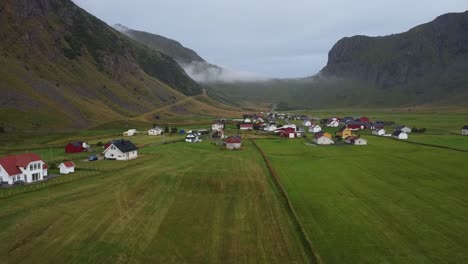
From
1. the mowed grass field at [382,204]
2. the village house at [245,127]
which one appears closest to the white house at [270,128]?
the village house at [245,127]

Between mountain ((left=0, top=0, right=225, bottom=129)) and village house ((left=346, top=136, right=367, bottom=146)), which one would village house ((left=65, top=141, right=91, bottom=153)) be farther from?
village house ((left=346, top=136, right=367, bottom=146))

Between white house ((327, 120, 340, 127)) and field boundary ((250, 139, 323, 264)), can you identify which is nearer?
field boundary ((250, 139, 323, 264))

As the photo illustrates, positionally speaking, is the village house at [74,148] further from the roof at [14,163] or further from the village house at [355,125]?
the village house at [355,125]

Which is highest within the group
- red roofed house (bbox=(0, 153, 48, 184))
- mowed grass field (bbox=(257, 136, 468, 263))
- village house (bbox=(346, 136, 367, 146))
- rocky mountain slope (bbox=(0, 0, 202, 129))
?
rocky mountain slope (bbox=(0, 0, 202, 129))

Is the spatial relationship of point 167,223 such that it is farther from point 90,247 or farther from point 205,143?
point 205,143

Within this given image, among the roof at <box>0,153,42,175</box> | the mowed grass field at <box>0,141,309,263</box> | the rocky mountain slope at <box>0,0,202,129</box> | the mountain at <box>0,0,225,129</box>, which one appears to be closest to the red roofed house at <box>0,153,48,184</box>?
the roof at <box>0,153,42,175</box>

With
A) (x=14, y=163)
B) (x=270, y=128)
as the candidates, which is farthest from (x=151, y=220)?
(x=270, y=128)
